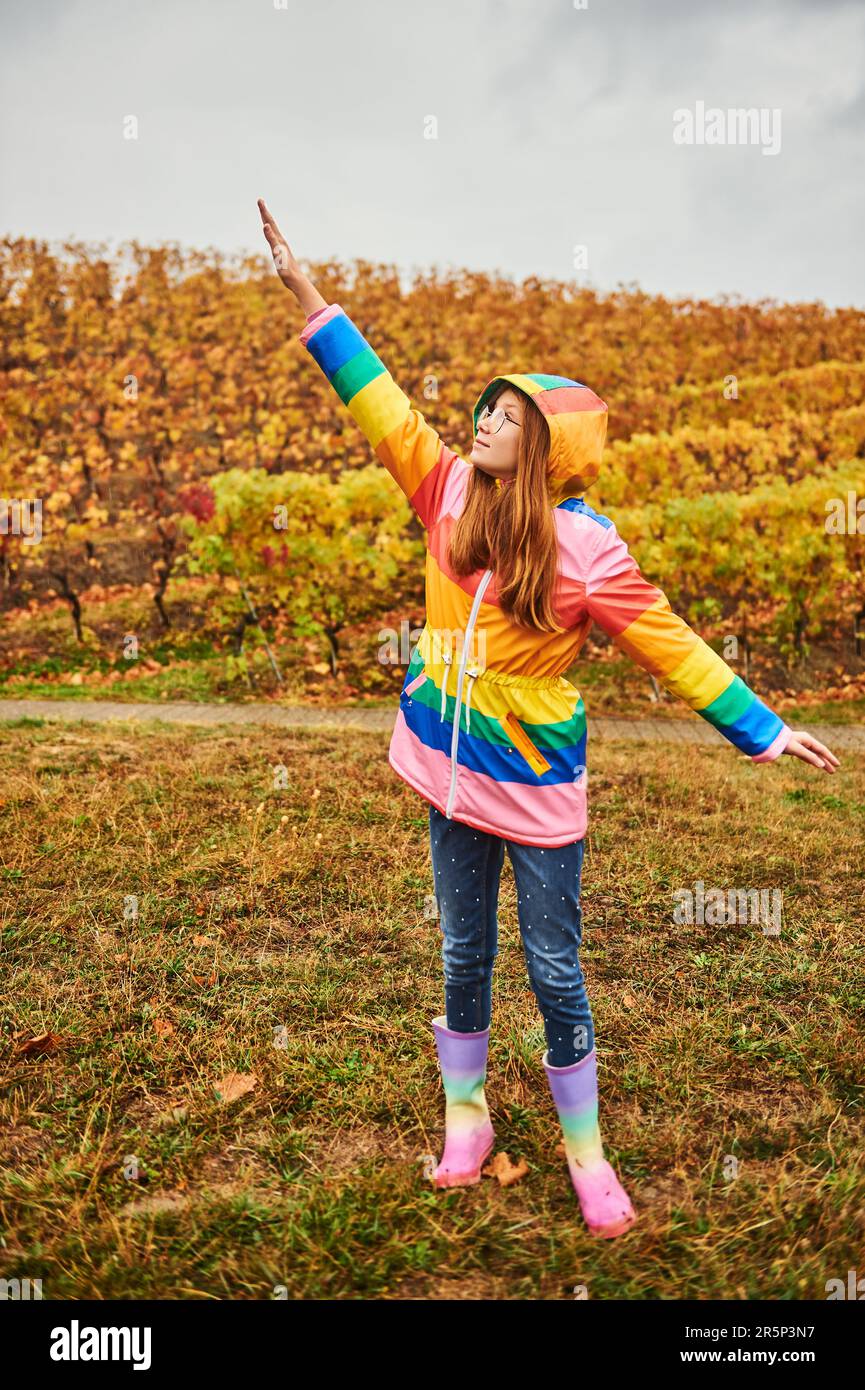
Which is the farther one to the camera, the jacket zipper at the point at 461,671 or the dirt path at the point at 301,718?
the dirt path at the point at 301,718

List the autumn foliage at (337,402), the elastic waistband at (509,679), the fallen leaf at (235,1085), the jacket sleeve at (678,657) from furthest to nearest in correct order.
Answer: the autumn foliage at (337,402)
the fallen leaf at (235,1085)
the elastic waistband at (509,679)
the jacket sleeve at (678,657)

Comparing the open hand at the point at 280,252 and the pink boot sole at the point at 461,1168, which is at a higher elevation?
the open hand at the point at 280,252

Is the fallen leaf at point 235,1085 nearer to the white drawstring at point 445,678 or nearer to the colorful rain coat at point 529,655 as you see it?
the colorful rain coat at point 529,655

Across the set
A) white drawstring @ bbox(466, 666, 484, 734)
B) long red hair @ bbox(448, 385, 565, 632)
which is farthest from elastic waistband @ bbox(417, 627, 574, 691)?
long red hair @ bbox(448, 385, 565, 632)

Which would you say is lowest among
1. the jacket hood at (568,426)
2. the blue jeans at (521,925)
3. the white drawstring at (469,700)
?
the blue jeans at (521,925)

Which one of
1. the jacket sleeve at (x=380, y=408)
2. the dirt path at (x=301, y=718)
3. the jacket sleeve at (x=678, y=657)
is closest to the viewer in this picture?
the jacket sleeve at (x=678, y=657)

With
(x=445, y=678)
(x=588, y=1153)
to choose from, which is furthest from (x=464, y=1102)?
(x=445, y=678)

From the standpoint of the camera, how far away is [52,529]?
381 inches

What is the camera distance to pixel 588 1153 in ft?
7.65

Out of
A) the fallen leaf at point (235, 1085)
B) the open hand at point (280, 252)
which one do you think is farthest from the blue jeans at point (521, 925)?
the open hand at point (280, 252)

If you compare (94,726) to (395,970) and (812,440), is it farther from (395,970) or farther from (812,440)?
(812,440)

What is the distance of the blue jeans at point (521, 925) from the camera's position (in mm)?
2191

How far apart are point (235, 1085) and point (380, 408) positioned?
70.8 inches

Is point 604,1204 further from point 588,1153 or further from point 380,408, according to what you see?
point 380,408
